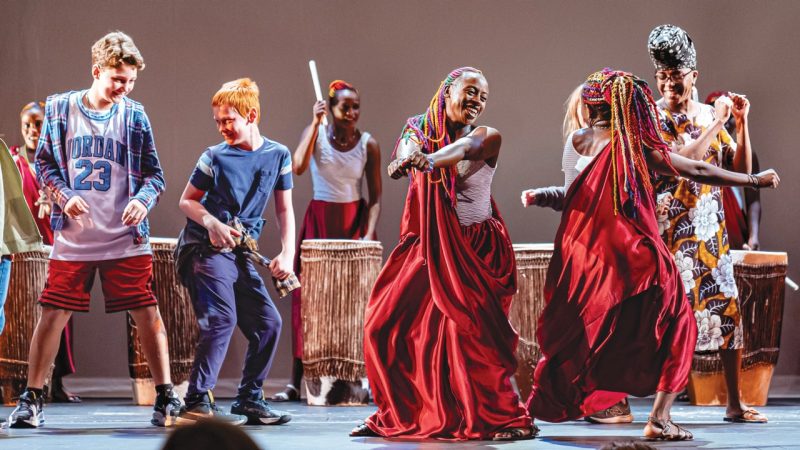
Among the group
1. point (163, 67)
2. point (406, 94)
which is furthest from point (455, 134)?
point (163, 67)

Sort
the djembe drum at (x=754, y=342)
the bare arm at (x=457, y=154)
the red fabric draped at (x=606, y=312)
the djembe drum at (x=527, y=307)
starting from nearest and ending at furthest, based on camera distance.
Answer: the bare arm at (x=457, y=154)
the red fabric draped at (x=606, y=312)
the djembe drum at (x=527, y=307)
the djembe drum at (x=754, y=342)

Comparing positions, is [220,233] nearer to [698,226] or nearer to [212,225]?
[212,225]

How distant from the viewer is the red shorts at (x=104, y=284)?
491 cm

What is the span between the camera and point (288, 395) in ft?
23.3

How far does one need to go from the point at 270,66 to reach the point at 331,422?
3092mm

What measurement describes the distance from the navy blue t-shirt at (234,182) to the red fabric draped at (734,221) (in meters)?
3.29

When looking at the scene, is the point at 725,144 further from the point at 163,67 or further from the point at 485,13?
the point at 163,67

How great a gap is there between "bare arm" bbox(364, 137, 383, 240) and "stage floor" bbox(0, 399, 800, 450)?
129cm

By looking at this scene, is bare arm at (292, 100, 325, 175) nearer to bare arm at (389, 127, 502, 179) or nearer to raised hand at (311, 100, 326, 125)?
raised hand at (311, 100, 326, 125)

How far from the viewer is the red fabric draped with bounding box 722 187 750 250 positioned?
23.4 ft

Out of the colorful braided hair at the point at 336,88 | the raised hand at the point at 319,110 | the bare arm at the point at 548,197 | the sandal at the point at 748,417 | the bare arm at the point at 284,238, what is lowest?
the sandal at the point at 748,417

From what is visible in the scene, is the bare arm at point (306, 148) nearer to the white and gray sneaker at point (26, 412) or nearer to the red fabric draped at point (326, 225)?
the red fabric draped at point (326, 225)

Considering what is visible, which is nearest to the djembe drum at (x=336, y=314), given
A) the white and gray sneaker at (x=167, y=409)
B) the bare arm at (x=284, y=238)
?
the bare arm at (x=284, y=238)

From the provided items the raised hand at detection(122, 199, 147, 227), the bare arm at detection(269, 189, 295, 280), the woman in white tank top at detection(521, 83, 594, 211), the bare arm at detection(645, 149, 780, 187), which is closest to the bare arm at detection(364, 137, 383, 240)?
the woman in white tank top at detection(521, 83, 594, 211)
